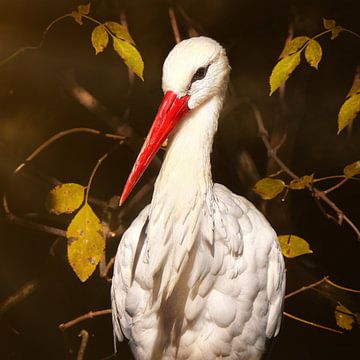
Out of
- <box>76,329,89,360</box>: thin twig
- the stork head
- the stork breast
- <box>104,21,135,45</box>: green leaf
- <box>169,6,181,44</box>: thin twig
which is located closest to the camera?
the stork head

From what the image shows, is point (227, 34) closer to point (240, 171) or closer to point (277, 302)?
point (240, 171)

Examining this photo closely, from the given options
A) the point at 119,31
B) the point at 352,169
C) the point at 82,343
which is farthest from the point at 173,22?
the point at 82,343

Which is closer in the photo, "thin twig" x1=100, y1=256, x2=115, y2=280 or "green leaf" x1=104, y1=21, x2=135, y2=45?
"green leaf" x1=104, y1=21, x2=135, y2=45

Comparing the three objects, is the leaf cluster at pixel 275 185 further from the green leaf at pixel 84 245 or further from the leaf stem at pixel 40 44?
the leaf stem at pixel 40 44

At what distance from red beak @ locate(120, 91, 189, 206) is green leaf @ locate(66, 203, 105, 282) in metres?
0.31

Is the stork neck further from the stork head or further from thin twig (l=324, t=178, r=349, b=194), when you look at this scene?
thin twig (l=324, t=178, r=349, b=194)

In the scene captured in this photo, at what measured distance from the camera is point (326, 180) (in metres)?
1.42

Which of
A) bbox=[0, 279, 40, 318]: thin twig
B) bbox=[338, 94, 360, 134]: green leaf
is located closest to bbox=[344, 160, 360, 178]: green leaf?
bbox=[338, 94, 360, 134]: green leaf

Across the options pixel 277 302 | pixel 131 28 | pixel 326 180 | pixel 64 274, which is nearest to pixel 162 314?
pixel 277 302

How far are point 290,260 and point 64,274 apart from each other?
1.81 ft

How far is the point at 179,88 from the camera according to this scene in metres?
0.99

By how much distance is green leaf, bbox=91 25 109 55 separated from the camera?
1.23 m

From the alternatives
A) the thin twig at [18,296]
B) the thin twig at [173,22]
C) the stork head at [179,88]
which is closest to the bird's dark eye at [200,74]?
the stork head at [179,88]

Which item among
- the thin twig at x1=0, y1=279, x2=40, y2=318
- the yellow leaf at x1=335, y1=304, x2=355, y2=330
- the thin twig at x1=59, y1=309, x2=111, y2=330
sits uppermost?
the thin twig at x1=0, y1=279, x2=40, y2=318
